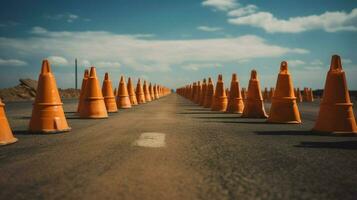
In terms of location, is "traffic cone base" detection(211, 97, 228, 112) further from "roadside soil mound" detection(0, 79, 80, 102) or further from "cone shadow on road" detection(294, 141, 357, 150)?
"roadside soil mound" detection(0, 79, 80, 102)

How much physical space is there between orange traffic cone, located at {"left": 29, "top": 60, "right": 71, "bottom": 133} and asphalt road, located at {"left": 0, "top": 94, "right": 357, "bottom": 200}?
52.2 inches

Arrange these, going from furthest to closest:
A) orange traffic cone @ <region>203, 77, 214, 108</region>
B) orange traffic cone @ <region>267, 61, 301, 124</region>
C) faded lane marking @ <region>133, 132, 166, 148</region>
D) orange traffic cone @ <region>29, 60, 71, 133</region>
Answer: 1. orange traffic cone @ <region>203, 77, 214, 108</region>
2. orange traffic cone @ <region>267, 61, 301, 124</region>
3. orange traffic cone @ <region>29, 60, 71, 133</region>
4. faded lane marking @ <region>133, 132, 166, 148</region>

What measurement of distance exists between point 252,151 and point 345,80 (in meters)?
4.40

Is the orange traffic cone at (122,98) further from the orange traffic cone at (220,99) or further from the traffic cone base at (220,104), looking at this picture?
the traffic cone base at (220,104)

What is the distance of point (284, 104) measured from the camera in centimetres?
1148

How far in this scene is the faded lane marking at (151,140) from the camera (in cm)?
664

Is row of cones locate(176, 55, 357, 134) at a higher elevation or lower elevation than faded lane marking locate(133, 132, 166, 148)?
higher

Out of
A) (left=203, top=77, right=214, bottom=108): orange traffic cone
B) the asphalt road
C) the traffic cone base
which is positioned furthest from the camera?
(left=203, top=77, right=214, bottom=108): orange traffic cone

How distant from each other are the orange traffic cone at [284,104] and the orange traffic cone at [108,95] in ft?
27.3

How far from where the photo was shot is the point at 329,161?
530cm

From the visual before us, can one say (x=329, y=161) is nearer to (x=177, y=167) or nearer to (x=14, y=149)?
(x=177, y=167)

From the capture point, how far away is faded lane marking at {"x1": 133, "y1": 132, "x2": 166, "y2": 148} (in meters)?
6.64

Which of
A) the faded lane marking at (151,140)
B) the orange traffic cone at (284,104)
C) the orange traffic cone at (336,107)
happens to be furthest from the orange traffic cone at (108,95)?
the orange traffic cone at (336,107)

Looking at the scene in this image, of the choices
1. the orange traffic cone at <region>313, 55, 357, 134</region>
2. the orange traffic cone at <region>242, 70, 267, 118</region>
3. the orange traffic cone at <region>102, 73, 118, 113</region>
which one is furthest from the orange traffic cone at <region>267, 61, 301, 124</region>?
the orange traffic cone at <region>102, 73, 118, 113</region>
